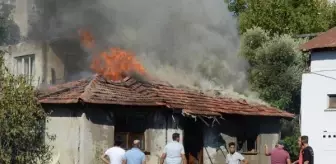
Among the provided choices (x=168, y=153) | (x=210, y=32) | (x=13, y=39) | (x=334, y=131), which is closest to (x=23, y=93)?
(x=168, y=153)

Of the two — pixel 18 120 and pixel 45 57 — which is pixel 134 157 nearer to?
pixel 18 120

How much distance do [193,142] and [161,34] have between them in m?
5.25

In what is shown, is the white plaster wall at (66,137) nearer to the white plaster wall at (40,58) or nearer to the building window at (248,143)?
the building window at (248,143)

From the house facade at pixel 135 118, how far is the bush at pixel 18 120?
2336 mm

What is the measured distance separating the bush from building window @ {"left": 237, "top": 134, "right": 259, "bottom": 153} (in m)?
8.59

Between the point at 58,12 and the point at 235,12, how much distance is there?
17905 mm

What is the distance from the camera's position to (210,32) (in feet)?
91.4

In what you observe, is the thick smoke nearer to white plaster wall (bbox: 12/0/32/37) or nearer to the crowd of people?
white plaster wall (bbox: 12/0/32/37)

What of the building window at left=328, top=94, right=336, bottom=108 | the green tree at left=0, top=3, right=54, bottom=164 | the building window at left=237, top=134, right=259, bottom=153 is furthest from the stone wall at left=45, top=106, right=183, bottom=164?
the building window at left=328, top=94, right=336, bottom=108

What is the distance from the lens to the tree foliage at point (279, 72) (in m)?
32.3

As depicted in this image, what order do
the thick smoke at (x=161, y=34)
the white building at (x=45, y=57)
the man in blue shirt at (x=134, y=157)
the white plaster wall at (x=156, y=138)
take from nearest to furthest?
the man in blue shirt at (x=134, y=157)
the white plaster wall at (x=156, y=138)
the thick smoke at (x=161, y=34)
the white building at (x=45, y=57)

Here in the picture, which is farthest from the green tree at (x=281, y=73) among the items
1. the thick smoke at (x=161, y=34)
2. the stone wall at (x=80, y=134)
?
the stone wall at (x=80, y=134)

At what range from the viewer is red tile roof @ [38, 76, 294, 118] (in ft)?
64.8

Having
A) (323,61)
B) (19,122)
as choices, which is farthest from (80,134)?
(323,61)
